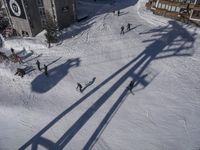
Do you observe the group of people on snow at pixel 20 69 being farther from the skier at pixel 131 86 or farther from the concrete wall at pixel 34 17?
the skier at pixel 131 86

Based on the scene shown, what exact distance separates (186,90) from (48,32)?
19.1 metres

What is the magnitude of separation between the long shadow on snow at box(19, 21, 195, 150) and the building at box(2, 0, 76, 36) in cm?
1378

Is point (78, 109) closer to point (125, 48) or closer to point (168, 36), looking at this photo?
point (125, 48)

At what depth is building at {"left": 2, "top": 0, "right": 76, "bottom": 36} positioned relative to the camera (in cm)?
3041

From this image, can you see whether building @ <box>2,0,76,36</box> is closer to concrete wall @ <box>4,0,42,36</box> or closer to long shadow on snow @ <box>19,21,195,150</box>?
concrete wall @ <box>4,0,42,36</box>

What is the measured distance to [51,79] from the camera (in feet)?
81.0

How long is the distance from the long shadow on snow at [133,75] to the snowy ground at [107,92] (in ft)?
0.29

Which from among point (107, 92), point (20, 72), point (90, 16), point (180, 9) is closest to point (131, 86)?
point (107, 92)

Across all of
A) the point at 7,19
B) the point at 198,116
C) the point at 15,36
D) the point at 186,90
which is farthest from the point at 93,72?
the point at 7,19

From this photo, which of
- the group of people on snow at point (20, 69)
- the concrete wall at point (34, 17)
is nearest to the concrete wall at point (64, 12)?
the concrete wall at point (34, 17)

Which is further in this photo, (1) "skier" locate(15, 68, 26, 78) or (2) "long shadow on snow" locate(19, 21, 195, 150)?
(1) "skier" locate(15, 68, 26, 78)

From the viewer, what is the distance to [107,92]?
22.6 metres

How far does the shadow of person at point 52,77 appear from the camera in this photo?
2371 centimetres

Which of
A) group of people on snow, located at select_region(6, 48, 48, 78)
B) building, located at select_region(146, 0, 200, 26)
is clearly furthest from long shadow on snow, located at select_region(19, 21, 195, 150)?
group of people on snow, located at select_region(6, 48, 48, 78)
